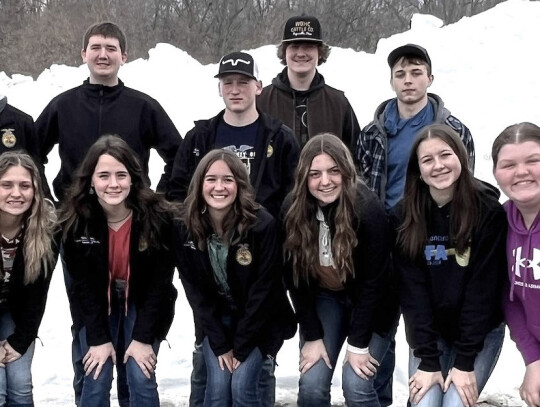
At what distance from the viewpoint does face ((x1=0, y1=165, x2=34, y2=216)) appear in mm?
3756

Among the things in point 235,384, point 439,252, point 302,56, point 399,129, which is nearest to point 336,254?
point 439,252

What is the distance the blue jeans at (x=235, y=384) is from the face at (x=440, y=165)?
1320 mm

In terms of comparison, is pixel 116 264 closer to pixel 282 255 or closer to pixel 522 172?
pixel 282 255

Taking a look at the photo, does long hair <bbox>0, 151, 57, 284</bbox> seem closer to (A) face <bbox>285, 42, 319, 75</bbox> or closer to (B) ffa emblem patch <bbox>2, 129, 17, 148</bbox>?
(B) ffa emblem patch <bbox>2, 129, 17, 148</bbox>

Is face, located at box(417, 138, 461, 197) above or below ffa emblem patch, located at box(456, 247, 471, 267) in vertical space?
above

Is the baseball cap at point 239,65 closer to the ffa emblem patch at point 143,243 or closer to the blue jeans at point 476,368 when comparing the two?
the ffa emblem patch at point 143,243

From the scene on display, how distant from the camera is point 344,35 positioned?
85.1 feet

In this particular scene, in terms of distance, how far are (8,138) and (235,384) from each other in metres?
2.02

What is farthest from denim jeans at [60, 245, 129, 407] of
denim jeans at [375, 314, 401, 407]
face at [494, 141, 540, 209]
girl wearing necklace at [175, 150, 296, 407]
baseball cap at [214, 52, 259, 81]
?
face at [494, 141, 540, 209]

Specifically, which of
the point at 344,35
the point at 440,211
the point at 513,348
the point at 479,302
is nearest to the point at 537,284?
the point at 479,302

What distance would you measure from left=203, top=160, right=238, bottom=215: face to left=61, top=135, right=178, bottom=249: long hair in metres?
0.32

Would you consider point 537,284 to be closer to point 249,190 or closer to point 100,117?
point 249,190

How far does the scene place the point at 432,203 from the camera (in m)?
3.66

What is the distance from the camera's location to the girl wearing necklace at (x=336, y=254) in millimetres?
3709
